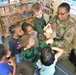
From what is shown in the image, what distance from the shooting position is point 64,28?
1.90m

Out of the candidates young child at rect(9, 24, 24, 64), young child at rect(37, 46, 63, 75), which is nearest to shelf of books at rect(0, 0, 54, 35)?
young child at rect(9, 24, 24, 64)

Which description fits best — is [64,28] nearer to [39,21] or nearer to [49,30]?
[49,30]

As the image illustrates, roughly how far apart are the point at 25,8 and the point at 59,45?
1532 millimetres

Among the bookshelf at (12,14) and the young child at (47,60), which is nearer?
the young child at (47,60)

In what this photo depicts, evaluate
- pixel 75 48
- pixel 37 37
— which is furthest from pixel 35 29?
pixel 75 48

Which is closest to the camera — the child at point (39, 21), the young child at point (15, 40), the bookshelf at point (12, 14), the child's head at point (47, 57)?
the child's head at point (47, 57)

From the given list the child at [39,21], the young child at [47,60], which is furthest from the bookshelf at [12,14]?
the young child at [47,60]

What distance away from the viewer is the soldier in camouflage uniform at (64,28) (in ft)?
5.82

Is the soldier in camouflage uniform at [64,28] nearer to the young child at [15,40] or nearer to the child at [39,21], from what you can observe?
the child at [39,21]

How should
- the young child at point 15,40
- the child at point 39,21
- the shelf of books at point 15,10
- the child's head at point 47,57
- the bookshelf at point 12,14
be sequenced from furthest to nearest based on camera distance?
the bookshelf at point 12,14, the shelf of books at point 15,10, the child at point 39,21, the young child at point 15,40, the child's head at point 47,57

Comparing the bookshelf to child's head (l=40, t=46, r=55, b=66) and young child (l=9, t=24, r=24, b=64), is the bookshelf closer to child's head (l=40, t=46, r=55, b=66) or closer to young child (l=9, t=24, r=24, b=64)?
young child (l=9, t=24, r=24, b=64)

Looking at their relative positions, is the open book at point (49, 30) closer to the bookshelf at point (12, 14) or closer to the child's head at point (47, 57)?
the child's head at point (47, 57)

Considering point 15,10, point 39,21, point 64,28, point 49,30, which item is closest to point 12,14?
point 15,10

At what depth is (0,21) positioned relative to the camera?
A: 9.06 feet
